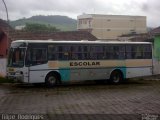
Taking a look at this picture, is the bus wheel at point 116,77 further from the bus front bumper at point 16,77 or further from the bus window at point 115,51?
the bus front bumper at point 16,77

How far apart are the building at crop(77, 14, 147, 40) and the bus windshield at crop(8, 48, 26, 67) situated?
79.0 m

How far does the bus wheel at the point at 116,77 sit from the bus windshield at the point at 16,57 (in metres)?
5.95

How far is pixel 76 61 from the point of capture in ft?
73.1

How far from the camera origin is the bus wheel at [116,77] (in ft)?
78.7

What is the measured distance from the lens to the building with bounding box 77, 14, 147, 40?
336 feet

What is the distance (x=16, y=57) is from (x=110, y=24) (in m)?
86.0

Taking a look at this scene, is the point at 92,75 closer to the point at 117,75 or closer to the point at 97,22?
the point at 117,75

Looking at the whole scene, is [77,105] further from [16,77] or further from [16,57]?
[16,57]

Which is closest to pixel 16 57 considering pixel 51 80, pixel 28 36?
pixel 51 80

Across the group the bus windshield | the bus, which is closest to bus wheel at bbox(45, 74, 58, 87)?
the bus

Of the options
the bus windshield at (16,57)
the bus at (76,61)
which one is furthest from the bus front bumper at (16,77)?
the bus windshield at (16,57)

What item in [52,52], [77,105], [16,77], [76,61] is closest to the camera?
Answer: [77,105]

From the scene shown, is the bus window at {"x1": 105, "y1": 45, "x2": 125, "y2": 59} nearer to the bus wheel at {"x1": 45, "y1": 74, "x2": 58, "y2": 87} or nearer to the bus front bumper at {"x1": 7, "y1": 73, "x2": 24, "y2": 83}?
the bus wheel at {"x1": 45, "y1": 74, "x2": 58, "y2": 87}

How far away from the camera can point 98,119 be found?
10.6 m
